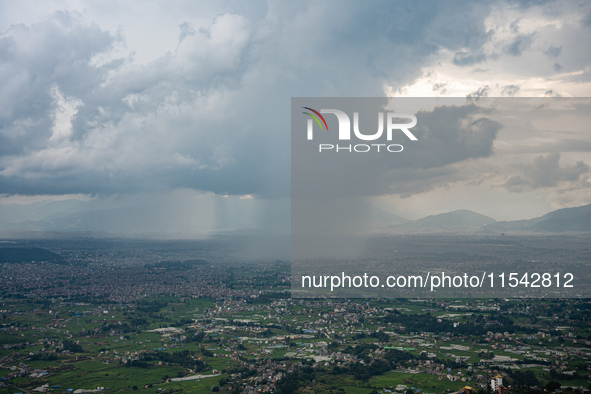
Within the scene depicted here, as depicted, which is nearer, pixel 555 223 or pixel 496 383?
pixel 496 383

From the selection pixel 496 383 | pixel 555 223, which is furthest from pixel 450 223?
pixel 496 383

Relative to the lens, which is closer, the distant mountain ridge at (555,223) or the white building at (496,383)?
the white building at (496,383)

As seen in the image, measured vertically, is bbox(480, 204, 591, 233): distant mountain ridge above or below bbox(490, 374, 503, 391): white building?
above

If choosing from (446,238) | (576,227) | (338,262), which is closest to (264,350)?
(338,262)

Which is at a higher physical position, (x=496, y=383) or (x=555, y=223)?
(x=555, y=223)

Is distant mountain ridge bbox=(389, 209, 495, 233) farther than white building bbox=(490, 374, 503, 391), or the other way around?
distant mountain ridge bbox=(389, 209, 495, 233)

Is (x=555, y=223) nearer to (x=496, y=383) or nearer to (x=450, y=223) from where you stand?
(x=450, y=223)

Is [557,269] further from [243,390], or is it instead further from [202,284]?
[202,284]

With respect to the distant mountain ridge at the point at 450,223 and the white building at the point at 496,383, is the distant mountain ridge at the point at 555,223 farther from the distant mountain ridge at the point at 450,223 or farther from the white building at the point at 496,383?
the white building at the point at 496,383

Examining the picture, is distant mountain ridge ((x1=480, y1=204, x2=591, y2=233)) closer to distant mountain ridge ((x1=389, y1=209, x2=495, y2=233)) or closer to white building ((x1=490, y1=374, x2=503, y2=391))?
distant mountain ridge ((x1=389, y1=209, x2=495, y2=233))

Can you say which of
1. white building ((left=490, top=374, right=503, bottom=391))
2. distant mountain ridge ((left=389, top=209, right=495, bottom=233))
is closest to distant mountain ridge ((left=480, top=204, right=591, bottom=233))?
distant mountain ridge ((left=389, top=209, right=495, bottom=233))

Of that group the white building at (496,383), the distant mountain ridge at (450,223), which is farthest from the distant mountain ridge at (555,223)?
the white building at (496,383)
